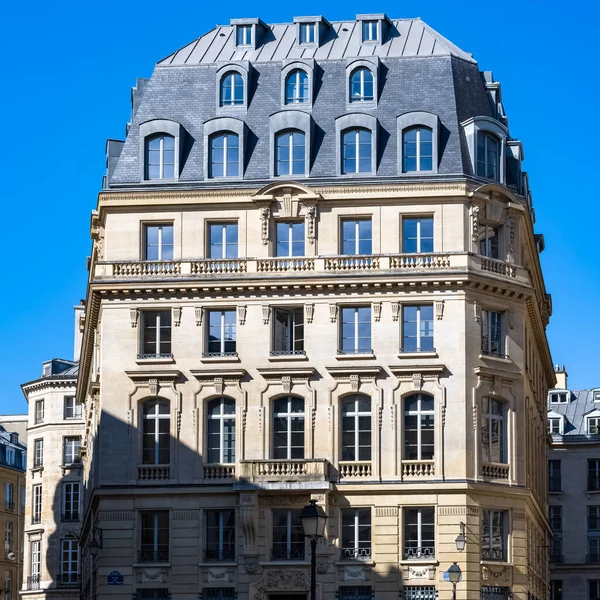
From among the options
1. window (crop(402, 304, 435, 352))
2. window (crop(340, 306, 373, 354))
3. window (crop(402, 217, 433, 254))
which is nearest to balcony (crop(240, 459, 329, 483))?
window (crop(340, 306, 373, 354))

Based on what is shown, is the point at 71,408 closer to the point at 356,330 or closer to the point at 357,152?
the point at 357,152

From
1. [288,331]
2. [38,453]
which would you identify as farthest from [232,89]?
[38,453]

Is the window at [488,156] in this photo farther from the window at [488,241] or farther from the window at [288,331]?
the window at [288,331]

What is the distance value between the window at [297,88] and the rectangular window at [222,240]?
274 inches

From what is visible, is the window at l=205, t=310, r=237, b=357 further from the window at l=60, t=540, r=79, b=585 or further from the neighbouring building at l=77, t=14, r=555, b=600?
the window at l=60, t=540, r=79, b=585

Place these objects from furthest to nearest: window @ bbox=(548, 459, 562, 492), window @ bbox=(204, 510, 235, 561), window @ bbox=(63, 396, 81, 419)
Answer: window @ bbox=(548, 459, 562, 492)
window @ bbox=(63, 396, 81, 419)
window @ bbox=(204, 510, 235, 561)

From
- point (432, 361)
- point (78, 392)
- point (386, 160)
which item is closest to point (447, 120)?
point (386, 160)

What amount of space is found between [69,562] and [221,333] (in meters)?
50.1

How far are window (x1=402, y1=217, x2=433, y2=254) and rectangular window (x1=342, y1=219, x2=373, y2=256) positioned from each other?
155 centimetres

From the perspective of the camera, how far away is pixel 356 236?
7725 cm

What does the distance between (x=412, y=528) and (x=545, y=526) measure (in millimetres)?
21326

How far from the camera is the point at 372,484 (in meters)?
74.3

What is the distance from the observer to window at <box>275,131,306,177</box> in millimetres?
78500

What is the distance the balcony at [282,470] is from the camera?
243 ft
